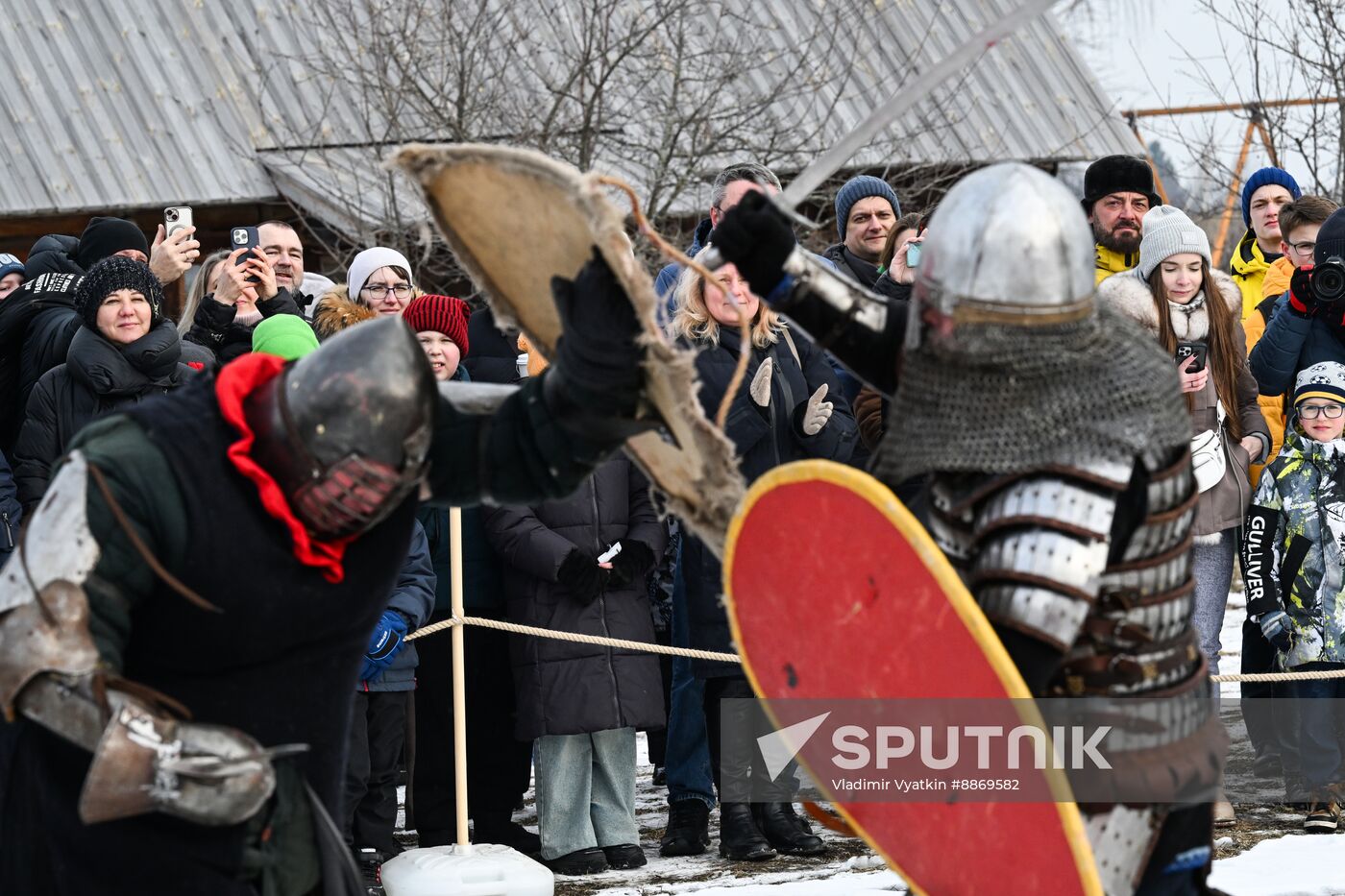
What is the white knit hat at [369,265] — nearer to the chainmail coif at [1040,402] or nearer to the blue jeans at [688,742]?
the blue jeans at [688,742]

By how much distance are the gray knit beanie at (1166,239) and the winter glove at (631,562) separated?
5.81 ft

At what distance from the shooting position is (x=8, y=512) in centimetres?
505

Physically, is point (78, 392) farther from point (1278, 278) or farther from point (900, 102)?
point (1278, 278)

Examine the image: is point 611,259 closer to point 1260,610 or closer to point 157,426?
point 157,426

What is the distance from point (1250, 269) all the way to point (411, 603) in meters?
3.53

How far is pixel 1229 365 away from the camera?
5.79 m

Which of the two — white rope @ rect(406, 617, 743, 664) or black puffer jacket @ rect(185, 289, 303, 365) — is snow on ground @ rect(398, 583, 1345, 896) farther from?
black puffer jacket @ rect(185, 289, 303, 365)

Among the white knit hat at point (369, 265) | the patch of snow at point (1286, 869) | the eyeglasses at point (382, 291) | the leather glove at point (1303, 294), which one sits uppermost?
the white knit hat at point (369, 265)

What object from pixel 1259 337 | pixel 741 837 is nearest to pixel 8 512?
pixel 741 837

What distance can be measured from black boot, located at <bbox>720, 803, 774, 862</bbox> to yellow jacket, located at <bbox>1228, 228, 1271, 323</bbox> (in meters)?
2.82

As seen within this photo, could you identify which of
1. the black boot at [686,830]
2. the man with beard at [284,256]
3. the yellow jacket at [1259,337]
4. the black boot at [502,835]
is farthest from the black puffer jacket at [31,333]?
the yellow jacket at [1259,337]

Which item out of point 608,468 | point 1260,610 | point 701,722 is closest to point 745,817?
point 701,722

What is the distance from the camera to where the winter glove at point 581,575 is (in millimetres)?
5418

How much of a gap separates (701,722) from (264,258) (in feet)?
6.69
